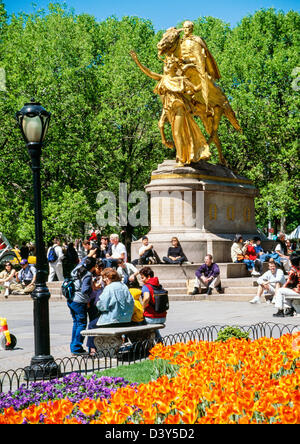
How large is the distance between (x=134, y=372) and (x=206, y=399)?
3.34 m

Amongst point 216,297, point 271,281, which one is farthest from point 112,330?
point 216,297

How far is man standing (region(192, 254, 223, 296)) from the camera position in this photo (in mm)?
18766

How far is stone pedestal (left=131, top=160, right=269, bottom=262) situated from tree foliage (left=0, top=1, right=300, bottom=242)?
8.68 meters

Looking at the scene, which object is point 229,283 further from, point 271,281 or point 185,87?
point 185,87

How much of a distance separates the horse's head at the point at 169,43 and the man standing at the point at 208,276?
7280mm

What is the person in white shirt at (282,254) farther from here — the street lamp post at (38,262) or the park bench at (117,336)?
the street lamp post at (38,262)

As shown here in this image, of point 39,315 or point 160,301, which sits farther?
point 160,301

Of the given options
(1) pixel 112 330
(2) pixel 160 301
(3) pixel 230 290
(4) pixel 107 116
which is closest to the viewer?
(1) pixel 112 330

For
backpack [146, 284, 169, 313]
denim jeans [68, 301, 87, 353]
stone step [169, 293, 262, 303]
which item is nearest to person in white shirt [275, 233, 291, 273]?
stone step [169, 293, 262, 303]

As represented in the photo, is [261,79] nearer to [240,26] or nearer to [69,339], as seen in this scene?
[240,26]

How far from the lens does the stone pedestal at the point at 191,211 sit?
21.1 meters

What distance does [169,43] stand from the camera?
21688 mm

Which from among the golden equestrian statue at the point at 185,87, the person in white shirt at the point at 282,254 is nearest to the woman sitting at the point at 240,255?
the person in white shirt at the point at 282,254

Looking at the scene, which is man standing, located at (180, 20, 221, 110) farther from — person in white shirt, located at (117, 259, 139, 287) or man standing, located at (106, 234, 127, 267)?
person in white shirt, located at (117, 259, 139, 287)
